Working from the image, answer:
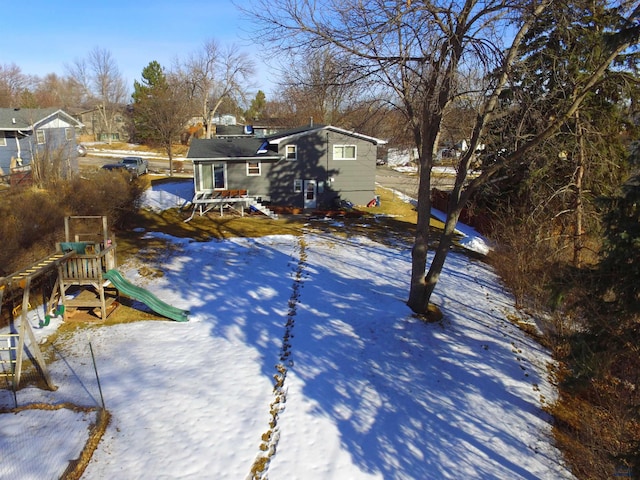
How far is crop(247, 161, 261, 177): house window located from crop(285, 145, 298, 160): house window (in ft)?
6.37

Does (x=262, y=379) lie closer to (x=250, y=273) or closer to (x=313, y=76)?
(x=250, y=273)

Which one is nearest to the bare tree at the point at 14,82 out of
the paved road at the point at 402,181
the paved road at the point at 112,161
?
the paved road at the point at 112,161

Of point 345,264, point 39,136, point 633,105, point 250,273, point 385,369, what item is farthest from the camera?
point 39,136

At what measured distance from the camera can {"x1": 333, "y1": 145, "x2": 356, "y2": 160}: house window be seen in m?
27.0

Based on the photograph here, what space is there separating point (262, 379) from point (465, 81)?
8178 mm

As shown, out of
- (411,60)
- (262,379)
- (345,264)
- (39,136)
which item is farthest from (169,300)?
(39,136)

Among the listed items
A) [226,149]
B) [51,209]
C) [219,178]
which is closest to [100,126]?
[226,149]

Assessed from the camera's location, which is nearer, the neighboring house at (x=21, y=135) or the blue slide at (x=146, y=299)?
the blue slide at (x=146, y=299)

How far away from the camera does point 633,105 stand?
461 inches

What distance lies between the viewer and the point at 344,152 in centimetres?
2719

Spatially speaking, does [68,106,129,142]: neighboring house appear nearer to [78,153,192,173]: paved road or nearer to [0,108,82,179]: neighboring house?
[78,153,192,173]: paved road

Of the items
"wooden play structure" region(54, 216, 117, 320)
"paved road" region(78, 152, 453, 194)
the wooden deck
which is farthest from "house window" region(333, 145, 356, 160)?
"wooden play structure" region(54, 216, 117, 320)

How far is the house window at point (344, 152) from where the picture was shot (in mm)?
27000

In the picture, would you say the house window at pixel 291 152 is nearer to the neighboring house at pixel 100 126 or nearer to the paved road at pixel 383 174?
the paved road at pixel 383 174
